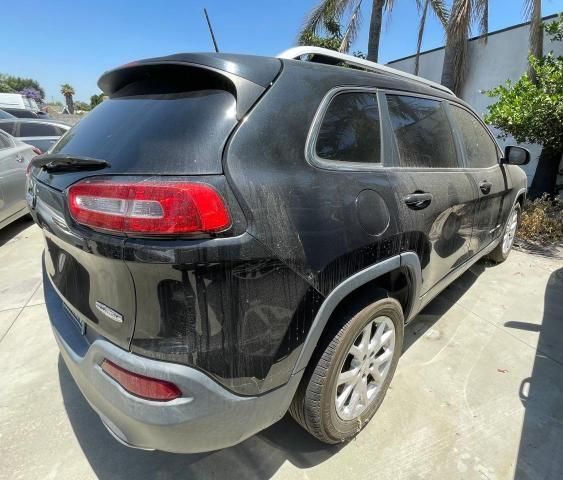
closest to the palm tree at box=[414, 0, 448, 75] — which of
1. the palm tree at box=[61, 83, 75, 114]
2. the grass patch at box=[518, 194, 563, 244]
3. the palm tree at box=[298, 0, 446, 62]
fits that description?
the palm tree at box=[298, 0, 446, 62]

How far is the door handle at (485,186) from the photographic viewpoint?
2945mm

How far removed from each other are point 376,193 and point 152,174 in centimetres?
102

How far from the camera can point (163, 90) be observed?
63.0 inches

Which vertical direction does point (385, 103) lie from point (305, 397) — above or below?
above

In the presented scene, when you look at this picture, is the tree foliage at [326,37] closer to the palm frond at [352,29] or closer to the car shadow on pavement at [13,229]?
the palm frond at [352,29]

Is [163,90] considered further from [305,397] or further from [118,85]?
[305,397]

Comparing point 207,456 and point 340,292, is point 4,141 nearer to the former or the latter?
point 207,456

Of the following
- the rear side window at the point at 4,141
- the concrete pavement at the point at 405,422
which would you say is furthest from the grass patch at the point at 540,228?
the rear side window at the point at 4,141

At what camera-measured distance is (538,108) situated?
5.92 meters

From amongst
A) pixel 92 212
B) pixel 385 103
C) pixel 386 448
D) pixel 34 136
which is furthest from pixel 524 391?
pixel 34 136

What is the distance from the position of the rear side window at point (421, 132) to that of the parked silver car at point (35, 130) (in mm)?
7887

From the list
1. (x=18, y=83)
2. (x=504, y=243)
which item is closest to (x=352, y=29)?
(x=504, y=243)

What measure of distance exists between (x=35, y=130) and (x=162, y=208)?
9169 millimetres

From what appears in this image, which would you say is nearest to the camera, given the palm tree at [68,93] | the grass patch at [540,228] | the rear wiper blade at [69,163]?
the rear wiper blade at [69,163]
